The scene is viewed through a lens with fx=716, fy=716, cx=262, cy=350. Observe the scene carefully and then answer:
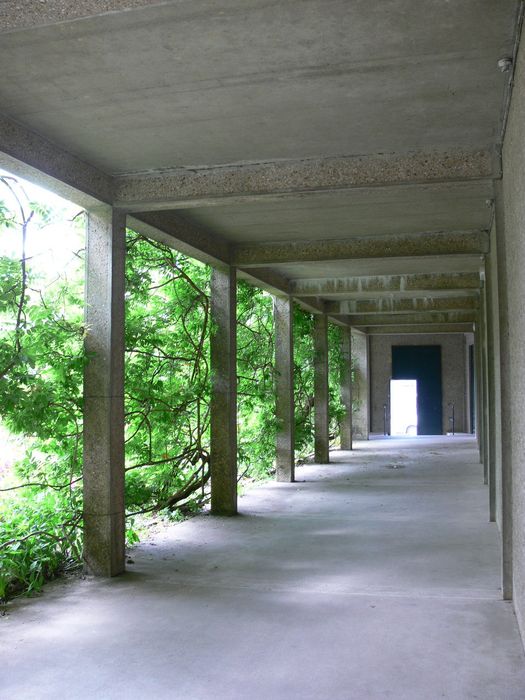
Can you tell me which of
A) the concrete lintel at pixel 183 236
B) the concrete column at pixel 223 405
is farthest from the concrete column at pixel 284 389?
the concrete lintel at pixel 183 236

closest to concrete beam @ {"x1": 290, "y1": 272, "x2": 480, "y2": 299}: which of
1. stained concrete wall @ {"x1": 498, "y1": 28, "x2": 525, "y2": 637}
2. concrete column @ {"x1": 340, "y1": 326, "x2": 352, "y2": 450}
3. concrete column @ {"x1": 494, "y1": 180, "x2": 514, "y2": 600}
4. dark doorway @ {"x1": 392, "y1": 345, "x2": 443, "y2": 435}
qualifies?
concrete column @ {"x1": 340, "y1": 326, "x2": 352, "y2": 450}

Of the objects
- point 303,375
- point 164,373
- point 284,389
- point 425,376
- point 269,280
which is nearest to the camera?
point 164,373

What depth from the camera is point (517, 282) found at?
13.8ft

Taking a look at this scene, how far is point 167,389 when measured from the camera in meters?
8.19

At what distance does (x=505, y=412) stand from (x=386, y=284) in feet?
21.5

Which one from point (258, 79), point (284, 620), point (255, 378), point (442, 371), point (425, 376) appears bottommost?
point (284, 620)

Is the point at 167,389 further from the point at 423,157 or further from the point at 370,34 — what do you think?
the point at 370,34

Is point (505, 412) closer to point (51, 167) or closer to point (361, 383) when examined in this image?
point (51, 167)

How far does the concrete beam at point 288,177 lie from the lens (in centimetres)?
543

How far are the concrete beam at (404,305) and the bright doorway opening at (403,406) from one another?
997cm

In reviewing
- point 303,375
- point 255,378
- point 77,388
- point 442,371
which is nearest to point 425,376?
point 442,371

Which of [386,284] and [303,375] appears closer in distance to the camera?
[386,284]

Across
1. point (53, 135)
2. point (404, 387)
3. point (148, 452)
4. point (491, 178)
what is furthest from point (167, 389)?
point (404, 387)

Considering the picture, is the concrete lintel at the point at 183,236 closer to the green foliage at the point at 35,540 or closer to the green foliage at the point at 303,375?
the green foliage at the point at 35,540
